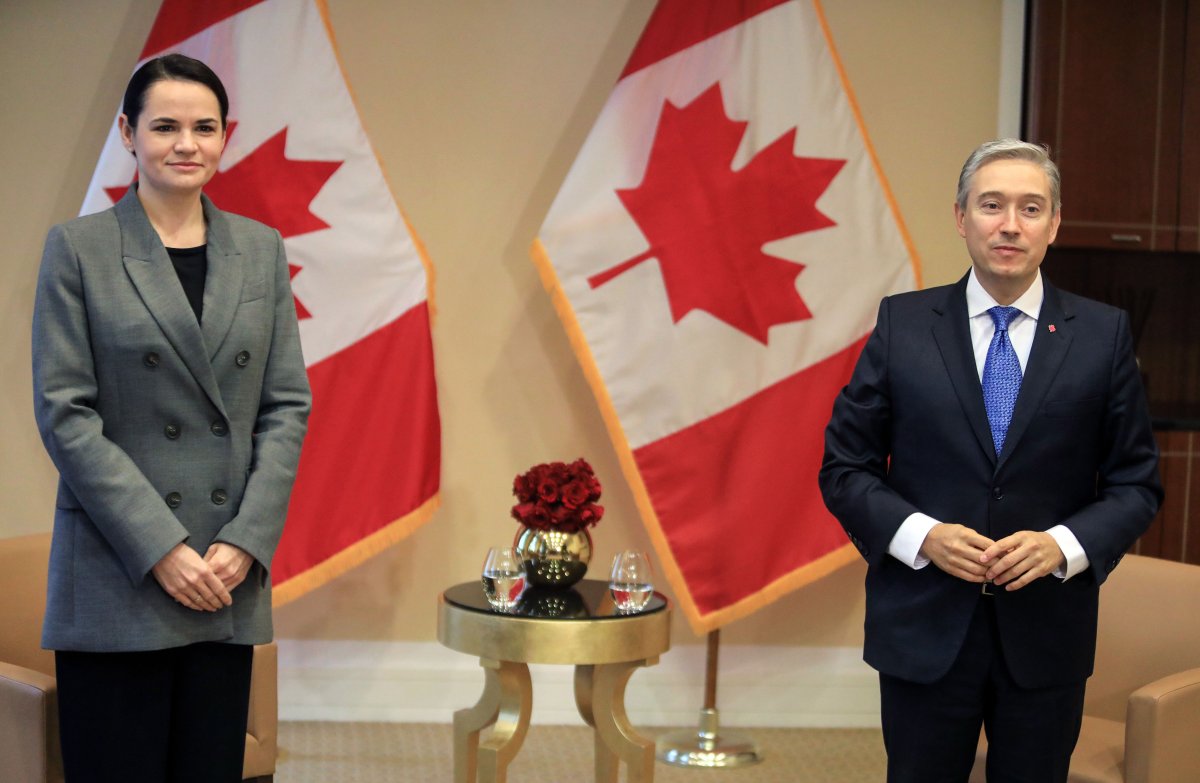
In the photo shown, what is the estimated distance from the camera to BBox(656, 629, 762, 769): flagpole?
3.86 metres

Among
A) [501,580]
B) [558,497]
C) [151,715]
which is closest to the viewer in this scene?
[151,715]

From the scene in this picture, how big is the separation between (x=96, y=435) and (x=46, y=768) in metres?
0.94

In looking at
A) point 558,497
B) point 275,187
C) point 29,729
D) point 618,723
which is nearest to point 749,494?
point 558,497

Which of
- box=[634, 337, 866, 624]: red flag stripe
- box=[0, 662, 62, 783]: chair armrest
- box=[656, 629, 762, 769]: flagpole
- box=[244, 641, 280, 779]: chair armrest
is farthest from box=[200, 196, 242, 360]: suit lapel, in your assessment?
box=[656, 629, 762, 769]: flagpole

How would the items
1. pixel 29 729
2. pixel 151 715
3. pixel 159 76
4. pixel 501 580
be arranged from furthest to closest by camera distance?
pixel 501 580 → pixel 29 729 → pixel 159 76 → pixel 151 715

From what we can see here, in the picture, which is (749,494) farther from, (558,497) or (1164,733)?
(1164,733)

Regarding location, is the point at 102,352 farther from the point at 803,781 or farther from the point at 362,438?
the point at 803,781

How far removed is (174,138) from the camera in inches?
75.2

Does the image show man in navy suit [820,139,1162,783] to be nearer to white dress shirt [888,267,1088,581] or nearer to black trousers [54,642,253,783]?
white dress shirt [888,267,1088,581]

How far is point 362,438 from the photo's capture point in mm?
3824

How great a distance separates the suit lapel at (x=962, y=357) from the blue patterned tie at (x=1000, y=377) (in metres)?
0.02

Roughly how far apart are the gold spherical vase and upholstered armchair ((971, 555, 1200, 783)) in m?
1.05

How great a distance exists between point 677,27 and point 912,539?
7.87 feet

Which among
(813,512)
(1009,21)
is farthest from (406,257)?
(1009,21)
